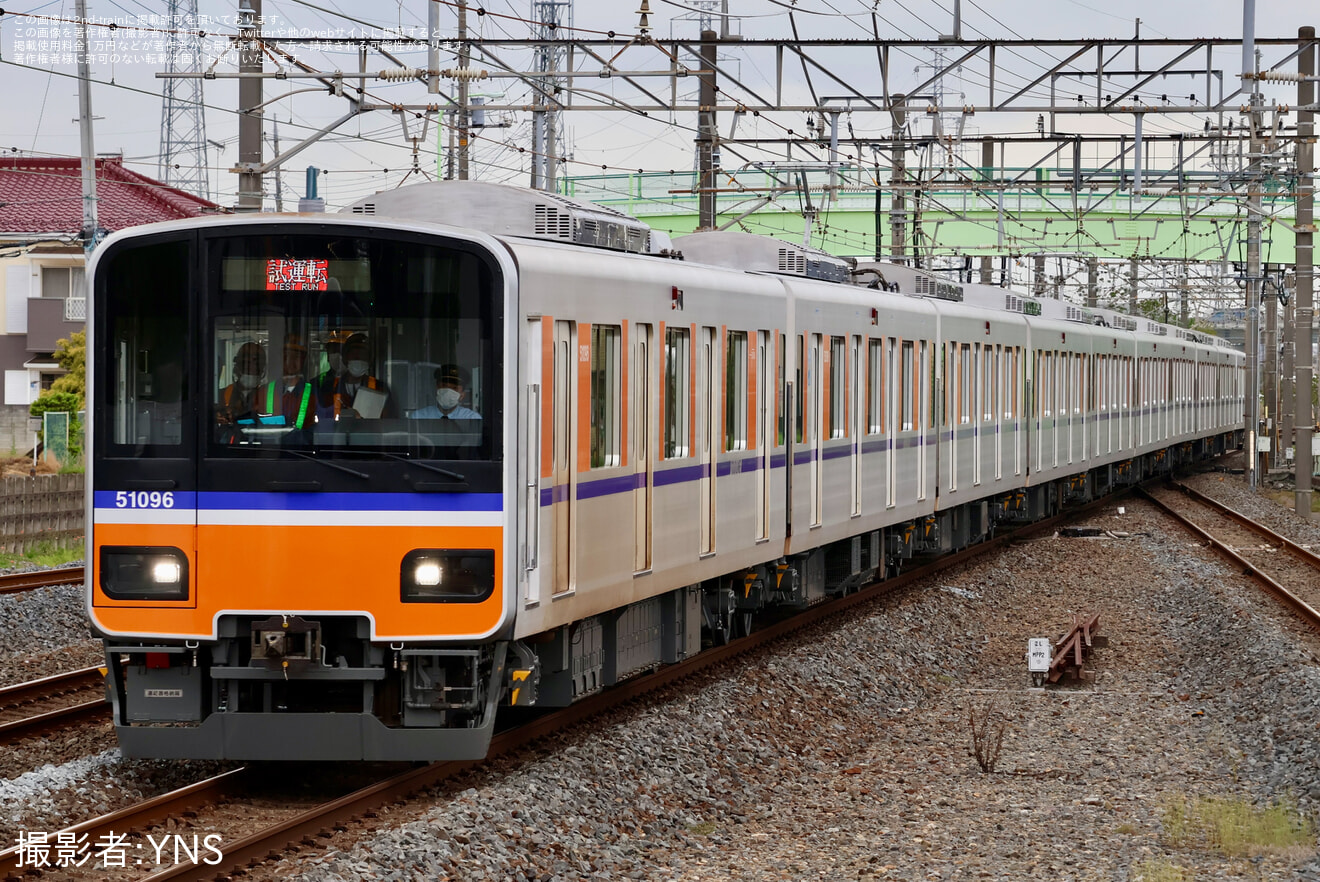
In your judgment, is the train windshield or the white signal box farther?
the white signal box

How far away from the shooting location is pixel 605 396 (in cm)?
948

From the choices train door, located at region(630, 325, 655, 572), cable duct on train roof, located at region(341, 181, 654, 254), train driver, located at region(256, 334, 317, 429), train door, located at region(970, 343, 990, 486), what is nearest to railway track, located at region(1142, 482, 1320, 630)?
train door, located at region(970, 343, 990, 486)

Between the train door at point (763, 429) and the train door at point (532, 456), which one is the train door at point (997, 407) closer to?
the train door at point (763, 429)

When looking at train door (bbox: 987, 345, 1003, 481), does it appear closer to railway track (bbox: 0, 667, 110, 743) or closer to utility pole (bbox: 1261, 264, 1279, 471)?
railway track (bbox: 0, 667, 110, 743)

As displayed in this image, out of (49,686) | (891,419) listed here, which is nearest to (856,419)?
(891,419)

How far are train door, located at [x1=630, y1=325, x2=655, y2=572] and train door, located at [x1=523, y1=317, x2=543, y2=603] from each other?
5.10 feet

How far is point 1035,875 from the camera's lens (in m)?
7.63

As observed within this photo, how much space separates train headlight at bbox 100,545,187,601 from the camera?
800 centimetres

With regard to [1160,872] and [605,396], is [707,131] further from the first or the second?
[1160,872]

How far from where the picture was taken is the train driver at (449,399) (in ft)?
26.4

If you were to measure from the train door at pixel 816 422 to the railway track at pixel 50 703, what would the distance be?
545cm

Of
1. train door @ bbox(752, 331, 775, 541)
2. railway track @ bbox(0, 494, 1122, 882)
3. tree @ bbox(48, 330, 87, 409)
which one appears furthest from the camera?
tree @ bbox(48, 330, 87, 409)

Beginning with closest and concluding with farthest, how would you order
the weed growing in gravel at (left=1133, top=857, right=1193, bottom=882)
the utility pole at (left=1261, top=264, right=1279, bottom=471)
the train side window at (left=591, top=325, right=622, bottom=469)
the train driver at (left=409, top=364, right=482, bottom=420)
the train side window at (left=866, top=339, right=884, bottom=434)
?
the weed growing in gravel at (left=1133, top=857, right=1193, bottom=882)
the train driver at (left=409, top=364, right=482, bottom=420)
the train side window at (left=591, top=325, right=622, bottom=469)
the train side window at (left=866, top=339, right=884, bottom=434)
the utility pole at (left=1261, top=264, right=1279, bottom=471)

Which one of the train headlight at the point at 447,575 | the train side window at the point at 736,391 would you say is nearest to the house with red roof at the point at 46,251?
the train side window at the point at 736,391
